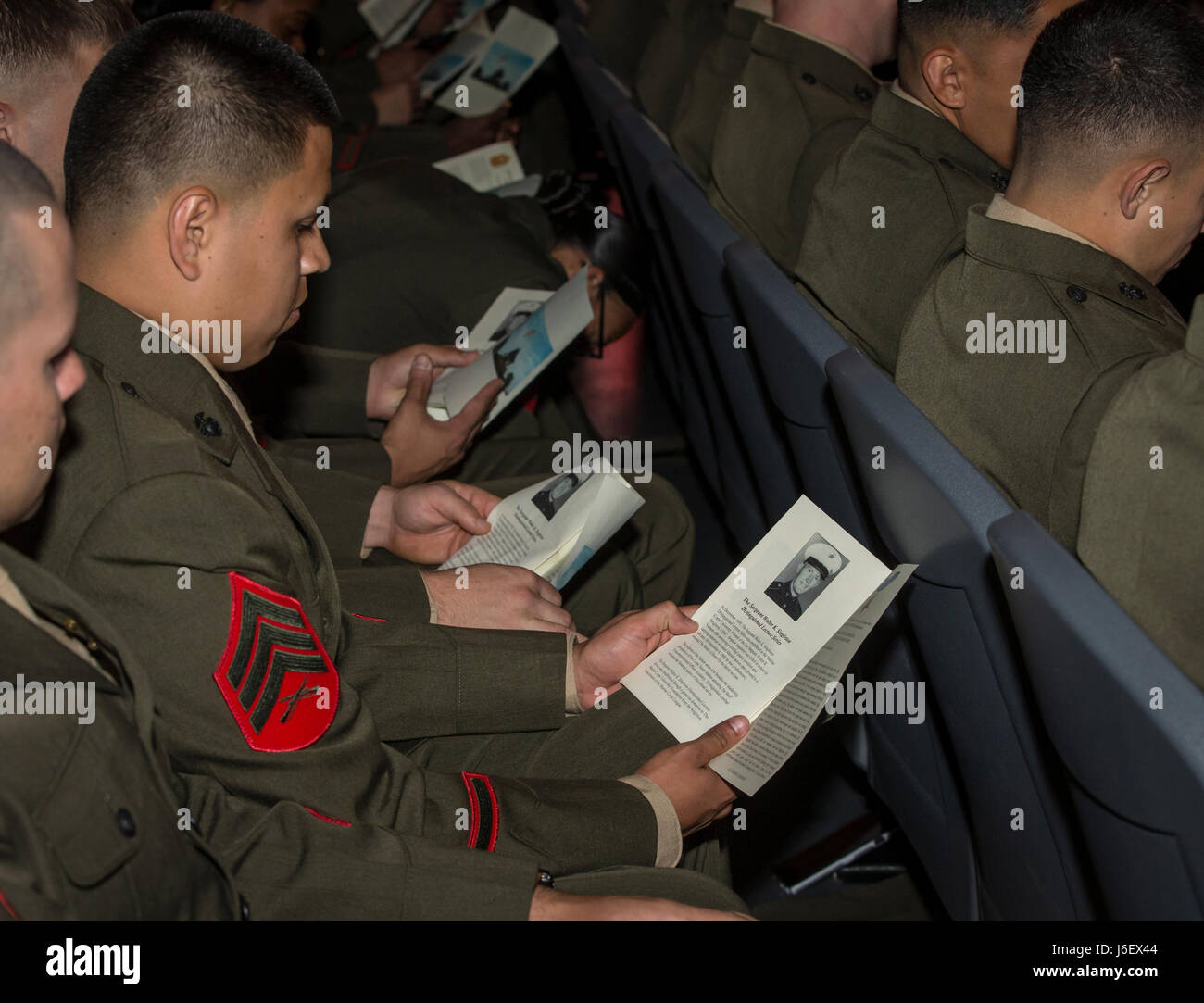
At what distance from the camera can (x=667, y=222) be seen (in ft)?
7.04

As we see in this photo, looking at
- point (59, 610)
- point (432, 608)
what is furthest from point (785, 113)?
point (59, 610)

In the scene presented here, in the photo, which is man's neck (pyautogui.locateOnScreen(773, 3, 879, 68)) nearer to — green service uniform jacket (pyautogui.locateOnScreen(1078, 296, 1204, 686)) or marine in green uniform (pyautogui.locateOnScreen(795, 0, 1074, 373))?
marine in green uniform (pyautogui.locateOnScreen(795, 0, 1074, 373))

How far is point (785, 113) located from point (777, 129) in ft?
0.13

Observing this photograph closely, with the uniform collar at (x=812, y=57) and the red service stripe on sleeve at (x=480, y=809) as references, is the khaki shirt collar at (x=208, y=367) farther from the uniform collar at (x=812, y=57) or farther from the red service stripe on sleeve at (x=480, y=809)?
the uniform collar at (x=812, y=57)

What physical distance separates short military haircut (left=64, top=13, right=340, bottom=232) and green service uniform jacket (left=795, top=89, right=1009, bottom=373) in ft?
3.16

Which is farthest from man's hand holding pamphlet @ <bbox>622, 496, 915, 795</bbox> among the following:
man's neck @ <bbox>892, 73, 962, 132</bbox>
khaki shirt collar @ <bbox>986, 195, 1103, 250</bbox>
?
man's neck @ <bbox>892, 73, 962, 132</bbox>

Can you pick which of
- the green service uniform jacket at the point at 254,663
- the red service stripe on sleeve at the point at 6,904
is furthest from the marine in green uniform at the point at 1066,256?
the red service stripe on sleeve at the point at 6,904


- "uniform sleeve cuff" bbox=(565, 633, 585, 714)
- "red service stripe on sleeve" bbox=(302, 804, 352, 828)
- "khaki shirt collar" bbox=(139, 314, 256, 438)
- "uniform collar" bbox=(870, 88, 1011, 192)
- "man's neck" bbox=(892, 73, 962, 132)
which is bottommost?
"uniform sleeve cuff" bbox=(565, 633, 585, 714)

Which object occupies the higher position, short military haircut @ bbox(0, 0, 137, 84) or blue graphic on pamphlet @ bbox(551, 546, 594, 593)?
short military haircut @ bbox(0, 0, 137, 84)

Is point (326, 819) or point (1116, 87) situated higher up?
point (1116, 87)

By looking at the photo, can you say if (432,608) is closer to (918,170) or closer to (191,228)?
(191,228)

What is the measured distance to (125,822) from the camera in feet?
3.13

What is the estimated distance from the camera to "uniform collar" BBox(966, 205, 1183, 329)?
145cm

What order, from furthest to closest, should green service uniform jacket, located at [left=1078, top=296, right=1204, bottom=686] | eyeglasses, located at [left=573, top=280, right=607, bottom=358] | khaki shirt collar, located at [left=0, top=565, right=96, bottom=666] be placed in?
eyeglasses, located at [left=573, top=280, right=607, bottom=358], green service uniform jacket, located at [left=1078, top=296, right=1204, bottom=686], khaki shirt collar, located at [left=0, top=565, right=96, bottom=666]
